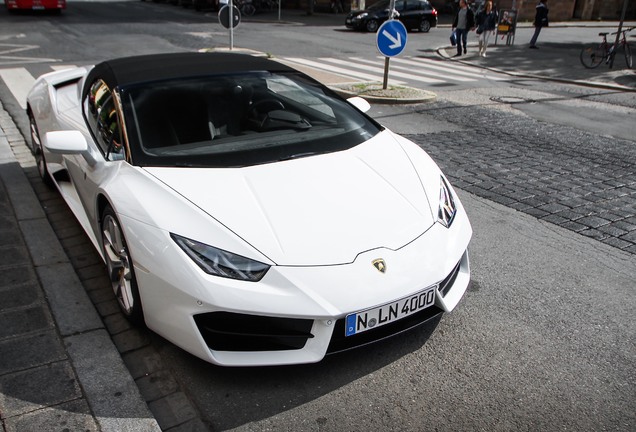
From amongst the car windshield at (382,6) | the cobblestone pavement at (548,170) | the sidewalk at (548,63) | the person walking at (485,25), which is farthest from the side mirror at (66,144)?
the car windshield at (382,6)

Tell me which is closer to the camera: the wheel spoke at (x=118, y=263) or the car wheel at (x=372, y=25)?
the wheel spoke at (x=118, y=263)

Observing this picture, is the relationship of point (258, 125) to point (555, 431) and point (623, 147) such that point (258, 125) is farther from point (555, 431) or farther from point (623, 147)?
point (623, 147)

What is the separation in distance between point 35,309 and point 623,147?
723 cm

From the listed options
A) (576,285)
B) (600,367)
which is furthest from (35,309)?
(576,285)

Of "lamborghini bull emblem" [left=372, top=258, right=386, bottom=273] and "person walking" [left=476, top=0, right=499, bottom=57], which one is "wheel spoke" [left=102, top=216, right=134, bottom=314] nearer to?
"lamborghini bull emblem" [left=372, top=258, right=386, bottom=273]

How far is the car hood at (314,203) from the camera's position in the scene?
284 cm

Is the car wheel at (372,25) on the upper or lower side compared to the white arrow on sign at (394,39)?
lower

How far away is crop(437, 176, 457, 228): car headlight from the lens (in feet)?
10.9

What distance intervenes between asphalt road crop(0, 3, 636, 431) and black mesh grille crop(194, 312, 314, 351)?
256 mm

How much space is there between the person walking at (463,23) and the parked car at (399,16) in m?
6.51

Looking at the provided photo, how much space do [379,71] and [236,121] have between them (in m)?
11.5

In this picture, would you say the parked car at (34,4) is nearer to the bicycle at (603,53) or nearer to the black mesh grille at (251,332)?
the bicycle at (603,53)

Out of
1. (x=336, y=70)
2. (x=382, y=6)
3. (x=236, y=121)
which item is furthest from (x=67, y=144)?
(x=382, y=6)

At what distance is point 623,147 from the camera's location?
7684mm
